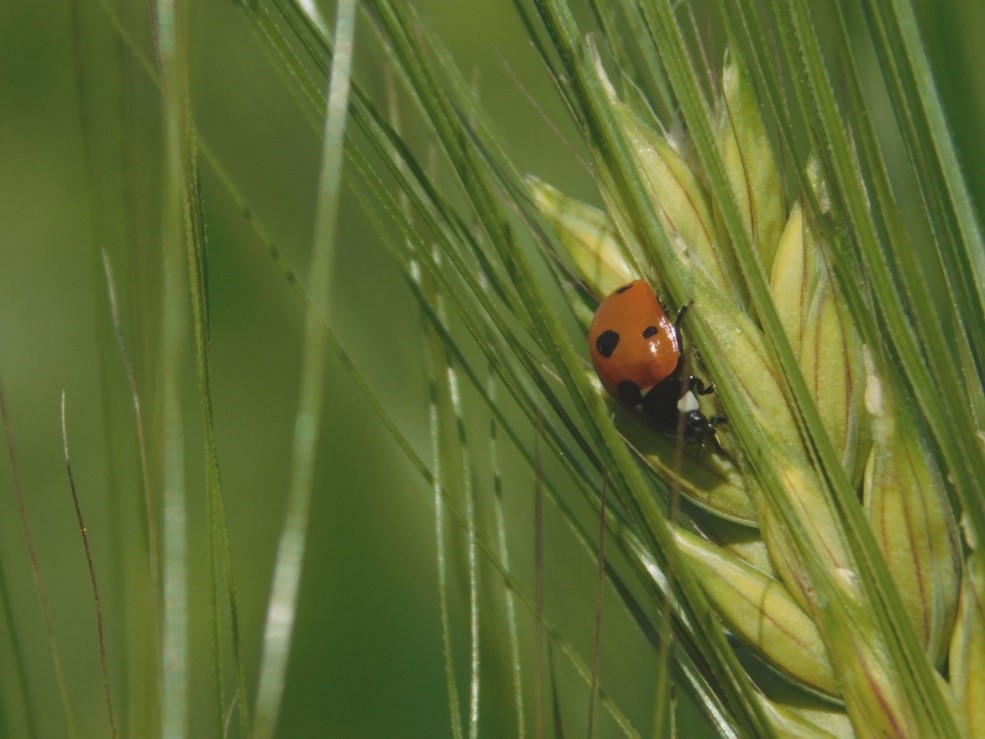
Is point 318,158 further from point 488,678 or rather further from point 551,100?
point 488,678

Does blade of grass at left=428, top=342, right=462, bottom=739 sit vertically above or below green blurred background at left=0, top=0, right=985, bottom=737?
below

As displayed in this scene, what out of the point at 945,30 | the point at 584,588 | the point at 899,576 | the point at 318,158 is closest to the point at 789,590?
the point at 899,576

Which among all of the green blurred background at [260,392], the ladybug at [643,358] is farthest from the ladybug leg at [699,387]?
the green blurred background at [260,392]

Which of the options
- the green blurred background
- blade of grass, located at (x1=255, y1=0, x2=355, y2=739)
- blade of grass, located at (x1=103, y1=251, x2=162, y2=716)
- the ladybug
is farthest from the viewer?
the green blurred background

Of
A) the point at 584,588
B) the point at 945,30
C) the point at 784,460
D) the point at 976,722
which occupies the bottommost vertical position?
the point at 976,722

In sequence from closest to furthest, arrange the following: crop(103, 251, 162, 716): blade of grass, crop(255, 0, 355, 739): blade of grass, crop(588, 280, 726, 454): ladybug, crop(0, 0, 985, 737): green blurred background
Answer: crop(255, 0, 355, 739): blade of grass < crop(103, 251, 162, 716): blade of grass < crop(588, 280, 726, 454): ladybug < crop(0, 0, 985, 737): green blurred background

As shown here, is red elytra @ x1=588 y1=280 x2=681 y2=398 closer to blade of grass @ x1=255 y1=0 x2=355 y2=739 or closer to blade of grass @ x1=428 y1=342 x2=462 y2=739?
blade of grass @ x1=428 y1=342 x2=462 y2=739

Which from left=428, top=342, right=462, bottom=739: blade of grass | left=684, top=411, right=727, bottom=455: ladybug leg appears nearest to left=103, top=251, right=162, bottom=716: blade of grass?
left=428, top=342, right=462, bottom=739: blade of grass

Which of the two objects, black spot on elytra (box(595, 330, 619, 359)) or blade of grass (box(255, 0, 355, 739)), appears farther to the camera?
black spot on elytra (box(595, 330, 619, 359))

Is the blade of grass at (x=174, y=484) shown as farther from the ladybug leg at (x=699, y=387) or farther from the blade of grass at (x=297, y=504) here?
the ladybug leg at (x=699, y=387)
